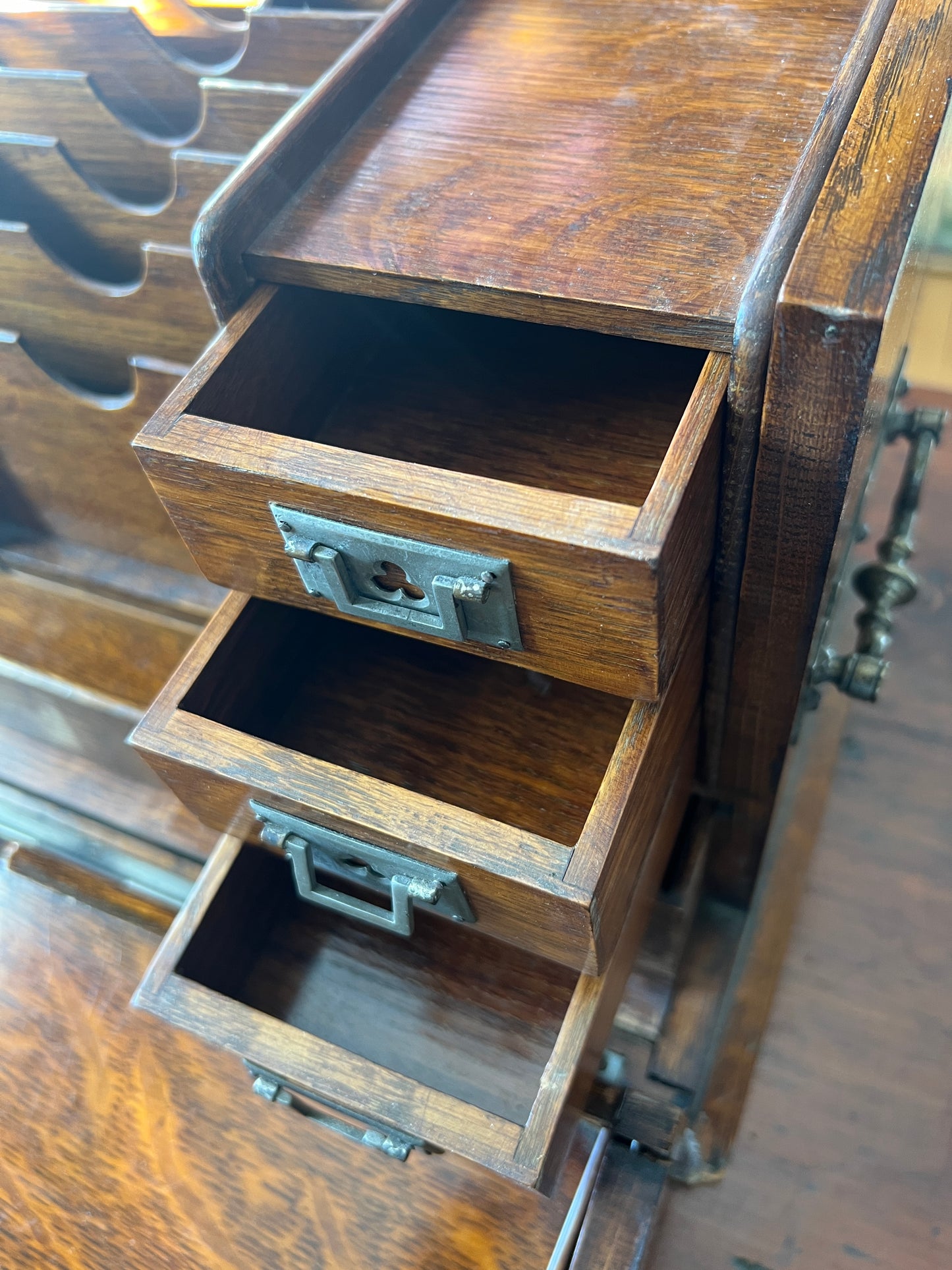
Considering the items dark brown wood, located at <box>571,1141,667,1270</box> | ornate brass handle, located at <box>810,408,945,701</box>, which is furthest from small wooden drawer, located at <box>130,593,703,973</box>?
dark brown wood, located at <box>571,1141,667,1270</box>

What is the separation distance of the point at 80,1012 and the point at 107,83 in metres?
0.67

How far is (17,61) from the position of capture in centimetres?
71

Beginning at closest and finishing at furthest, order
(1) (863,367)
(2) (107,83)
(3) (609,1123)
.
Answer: (1) (863,367) → (3) (609,1123) → (2) (107,83)

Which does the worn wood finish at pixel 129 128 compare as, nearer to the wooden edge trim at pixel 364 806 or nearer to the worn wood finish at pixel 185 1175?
the wooden edge trim at pixel 364 806

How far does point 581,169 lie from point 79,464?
1.51ft

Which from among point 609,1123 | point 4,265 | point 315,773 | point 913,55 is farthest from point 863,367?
point 4,265

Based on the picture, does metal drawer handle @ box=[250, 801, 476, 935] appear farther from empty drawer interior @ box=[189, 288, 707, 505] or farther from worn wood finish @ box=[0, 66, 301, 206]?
worn wood finish @ box=[0, 66, 301, 206]

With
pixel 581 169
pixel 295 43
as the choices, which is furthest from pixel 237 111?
pixel 581 169

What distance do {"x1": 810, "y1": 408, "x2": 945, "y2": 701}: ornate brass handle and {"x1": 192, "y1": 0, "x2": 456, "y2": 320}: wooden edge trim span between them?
400 mm

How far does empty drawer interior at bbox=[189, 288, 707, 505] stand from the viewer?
Result: 0.51 meters

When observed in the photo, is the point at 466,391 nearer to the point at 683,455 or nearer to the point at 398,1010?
the point at 683,455

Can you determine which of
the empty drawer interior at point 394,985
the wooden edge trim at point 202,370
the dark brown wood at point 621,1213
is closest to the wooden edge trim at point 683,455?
the wooden edge trim at point 202,370

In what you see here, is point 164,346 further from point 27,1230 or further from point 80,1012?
point 27,1230

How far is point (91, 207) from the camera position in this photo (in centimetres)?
68
